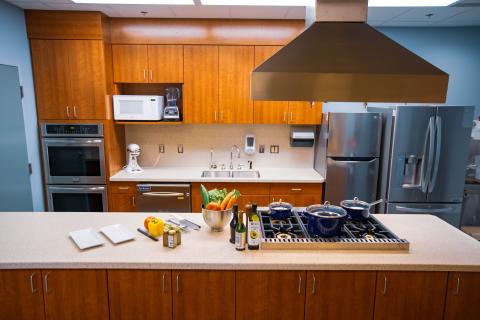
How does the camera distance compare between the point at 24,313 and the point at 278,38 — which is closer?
the point at 24,313

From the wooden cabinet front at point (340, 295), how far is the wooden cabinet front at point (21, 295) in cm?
145

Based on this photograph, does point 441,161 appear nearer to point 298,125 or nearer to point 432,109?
point 432,109

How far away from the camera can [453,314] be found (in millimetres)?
1802

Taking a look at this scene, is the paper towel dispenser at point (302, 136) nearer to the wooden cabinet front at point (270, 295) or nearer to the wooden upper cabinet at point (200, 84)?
the wooden upper cabinet at point (200, 84)

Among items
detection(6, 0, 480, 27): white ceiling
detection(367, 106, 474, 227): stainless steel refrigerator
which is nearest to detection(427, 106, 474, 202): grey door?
detection(367, 106, 474, 227): stainless steel refrigerator

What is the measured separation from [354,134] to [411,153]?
614 mm

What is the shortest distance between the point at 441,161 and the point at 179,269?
9.95 ft

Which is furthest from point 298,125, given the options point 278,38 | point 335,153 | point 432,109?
point 432,109

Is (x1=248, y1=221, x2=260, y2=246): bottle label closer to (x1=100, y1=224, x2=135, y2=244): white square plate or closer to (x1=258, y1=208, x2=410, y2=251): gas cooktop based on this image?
(x1=258, y1=208, x2=410, y2=251): gas cooktop

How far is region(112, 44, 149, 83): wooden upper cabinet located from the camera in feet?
11.9

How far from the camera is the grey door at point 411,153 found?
336 cm

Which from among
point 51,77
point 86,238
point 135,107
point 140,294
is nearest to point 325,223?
point 140,294

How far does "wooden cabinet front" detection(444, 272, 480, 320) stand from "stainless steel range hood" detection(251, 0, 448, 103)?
1042mm

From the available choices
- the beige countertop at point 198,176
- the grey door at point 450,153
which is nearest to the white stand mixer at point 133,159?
the beige countertop at point 198,176
